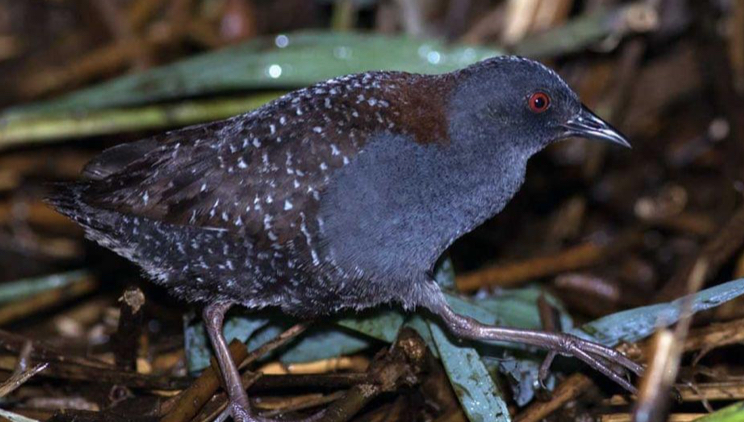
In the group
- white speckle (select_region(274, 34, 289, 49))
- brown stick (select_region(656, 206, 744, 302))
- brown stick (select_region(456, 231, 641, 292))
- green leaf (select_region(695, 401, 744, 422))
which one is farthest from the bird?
white speckle (select_region(274, 34, 289, 49))

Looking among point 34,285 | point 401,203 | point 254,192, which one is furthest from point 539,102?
point 34,285

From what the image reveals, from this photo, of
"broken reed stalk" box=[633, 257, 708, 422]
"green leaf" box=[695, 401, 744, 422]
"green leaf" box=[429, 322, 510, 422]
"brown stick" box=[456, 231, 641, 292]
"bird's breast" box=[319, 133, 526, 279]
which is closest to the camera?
"broken reed stalk" box=[633, 257, 708, 422]

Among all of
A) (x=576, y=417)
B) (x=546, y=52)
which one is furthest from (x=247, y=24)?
(x=576, y=417)

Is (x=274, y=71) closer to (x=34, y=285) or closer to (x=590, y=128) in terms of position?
(x=34, y=285)

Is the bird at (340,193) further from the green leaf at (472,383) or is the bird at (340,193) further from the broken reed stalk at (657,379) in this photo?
the broken reed stalk at (657,379)

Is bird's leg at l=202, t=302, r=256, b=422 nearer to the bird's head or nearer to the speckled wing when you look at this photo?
the speckled wing

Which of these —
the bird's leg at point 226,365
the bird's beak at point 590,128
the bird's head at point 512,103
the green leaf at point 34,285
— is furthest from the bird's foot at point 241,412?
the green leaf at point 34,285

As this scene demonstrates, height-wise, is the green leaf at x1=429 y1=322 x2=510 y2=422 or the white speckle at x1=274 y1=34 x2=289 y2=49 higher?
the white speckle at x1=274 y1=34 x2=289 y2=49
